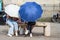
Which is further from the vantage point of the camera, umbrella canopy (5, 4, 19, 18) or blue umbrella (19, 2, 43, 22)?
umbrella canopy (5, 4, 19, 18)

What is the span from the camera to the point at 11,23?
39.1 feet

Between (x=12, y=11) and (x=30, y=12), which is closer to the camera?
(x=30, y=12)

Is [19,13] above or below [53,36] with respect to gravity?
above

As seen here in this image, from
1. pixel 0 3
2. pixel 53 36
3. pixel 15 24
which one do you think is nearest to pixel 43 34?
pixel 53 36

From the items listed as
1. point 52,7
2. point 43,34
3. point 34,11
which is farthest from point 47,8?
point 34,11

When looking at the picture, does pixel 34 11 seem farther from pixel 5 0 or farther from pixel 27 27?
pixel 5 0

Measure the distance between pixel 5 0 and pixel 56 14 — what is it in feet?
11.4

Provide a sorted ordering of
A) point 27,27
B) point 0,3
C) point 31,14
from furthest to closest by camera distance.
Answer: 1. point 0,3
2. point 27,27
3. point 31,14

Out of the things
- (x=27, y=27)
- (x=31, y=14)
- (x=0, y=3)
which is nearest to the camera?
(x=31, y=14)

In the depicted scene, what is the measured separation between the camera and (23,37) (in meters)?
11.7

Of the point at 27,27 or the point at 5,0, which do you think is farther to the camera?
the point at 5,0

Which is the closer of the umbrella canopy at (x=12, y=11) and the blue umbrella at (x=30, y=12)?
the blue umbrella at (x=30, y=12)

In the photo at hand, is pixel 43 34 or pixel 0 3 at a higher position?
pixel 0 3

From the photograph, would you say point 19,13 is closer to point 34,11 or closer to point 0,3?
point 34,11
